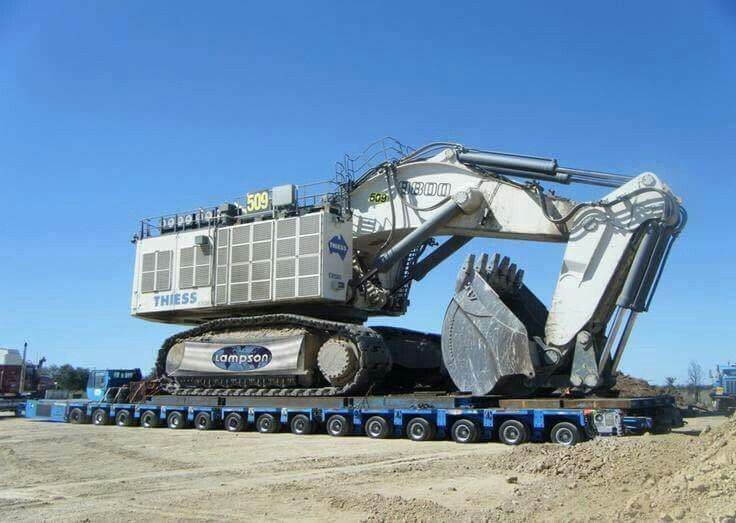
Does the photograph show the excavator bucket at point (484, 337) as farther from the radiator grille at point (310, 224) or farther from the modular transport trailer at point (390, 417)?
the radiator grille at point (310, 224)

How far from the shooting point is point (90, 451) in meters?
16.1

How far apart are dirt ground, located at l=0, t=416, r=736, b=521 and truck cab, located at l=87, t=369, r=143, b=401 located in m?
11.0

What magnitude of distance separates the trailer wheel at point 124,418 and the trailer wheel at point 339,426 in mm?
8950

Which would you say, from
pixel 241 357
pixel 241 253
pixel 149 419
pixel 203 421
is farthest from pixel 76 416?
pixel 241 253

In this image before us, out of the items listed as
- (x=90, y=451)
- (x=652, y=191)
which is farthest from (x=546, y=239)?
(x=90, y=451)

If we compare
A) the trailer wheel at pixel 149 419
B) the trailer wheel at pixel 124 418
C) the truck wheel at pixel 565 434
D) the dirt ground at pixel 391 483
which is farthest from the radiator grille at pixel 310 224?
the trailer wheel at pixel 124 418

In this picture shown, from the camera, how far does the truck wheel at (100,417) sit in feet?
79.5

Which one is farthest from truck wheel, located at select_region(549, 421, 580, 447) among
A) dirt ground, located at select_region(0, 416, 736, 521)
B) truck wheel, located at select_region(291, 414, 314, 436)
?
truck wheel, located at select_region(291, 414, 314, 436)

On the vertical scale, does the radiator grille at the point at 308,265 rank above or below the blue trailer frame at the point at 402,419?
above

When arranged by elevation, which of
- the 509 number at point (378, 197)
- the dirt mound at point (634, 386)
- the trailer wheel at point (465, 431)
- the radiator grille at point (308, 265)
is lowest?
the trailer wheel at point (465, 431)

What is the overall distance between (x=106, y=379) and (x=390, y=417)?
14.2 m

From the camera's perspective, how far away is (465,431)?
50.4 feet

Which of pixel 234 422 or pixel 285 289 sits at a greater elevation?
pixel 285 289

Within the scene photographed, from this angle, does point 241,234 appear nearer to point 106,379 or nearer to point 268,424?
point 268,424
